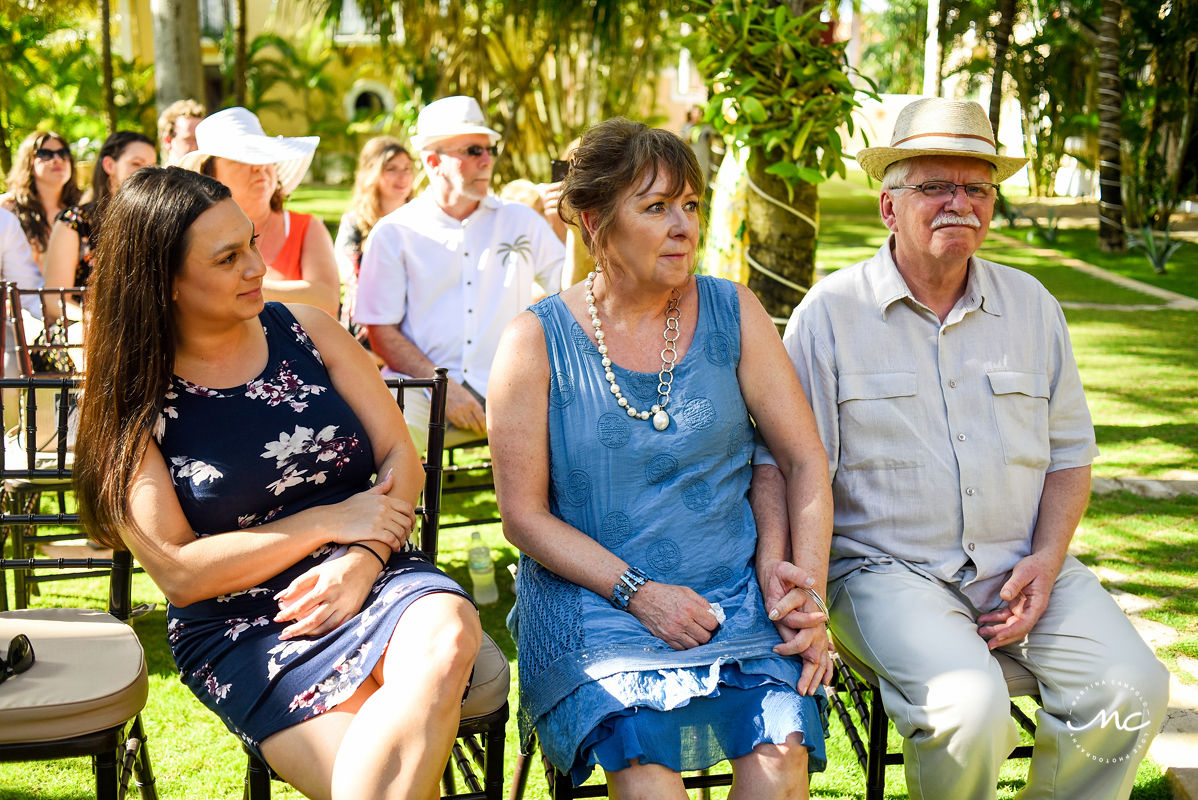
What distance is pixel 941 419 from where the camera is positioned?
263 cm

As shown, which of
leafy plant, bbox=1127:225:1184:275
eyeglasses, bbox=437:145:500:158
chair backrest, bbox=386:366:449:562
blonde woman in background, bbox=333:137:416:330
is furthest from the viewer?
leafy plant, bbox=1127:225:1184:275

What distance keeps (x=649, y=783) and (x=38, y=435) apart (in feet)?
9.17

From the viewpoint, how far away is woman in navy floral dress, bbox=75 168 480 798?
86.1 inches

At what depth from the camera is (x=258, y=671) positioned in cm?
222

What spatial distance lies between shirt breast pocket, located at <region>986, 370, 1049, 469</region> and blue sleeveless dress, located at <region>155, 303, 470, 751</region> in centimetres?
138

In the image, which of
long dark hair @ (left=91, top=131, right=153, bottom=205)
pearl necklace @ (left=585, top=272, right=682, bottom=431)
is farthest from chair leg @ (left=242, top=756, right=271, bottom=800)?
long dark hair @ (left=91, top=131, right=153, bottom=205)

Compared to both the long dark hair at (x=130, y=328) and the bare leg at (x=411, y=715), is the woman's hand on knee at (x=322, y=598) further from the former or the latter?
the long dark hair at (x=130, y=328)

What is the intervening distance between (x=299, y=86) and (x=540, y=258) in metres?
24.3

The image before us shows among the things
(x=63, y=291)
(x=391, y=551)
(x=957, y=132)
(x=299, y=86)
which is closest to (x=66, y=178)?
Result: (x=63, y=291)

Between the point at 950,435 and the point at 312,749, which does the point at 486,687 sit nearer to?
the point at 312,749

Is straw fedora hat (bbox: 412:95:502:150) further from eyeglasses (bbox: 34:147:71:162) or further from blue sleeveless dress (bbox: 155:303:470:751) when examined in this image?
eyeglasses (bbox: 34:147:71:162)

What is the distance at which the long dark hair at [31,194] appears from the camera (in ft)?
21.6

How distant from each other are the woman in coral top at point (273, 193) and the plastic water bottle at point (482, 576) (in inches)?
45.8

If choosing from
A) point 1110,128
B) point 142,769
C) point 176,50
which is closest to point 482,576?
point 142,769
